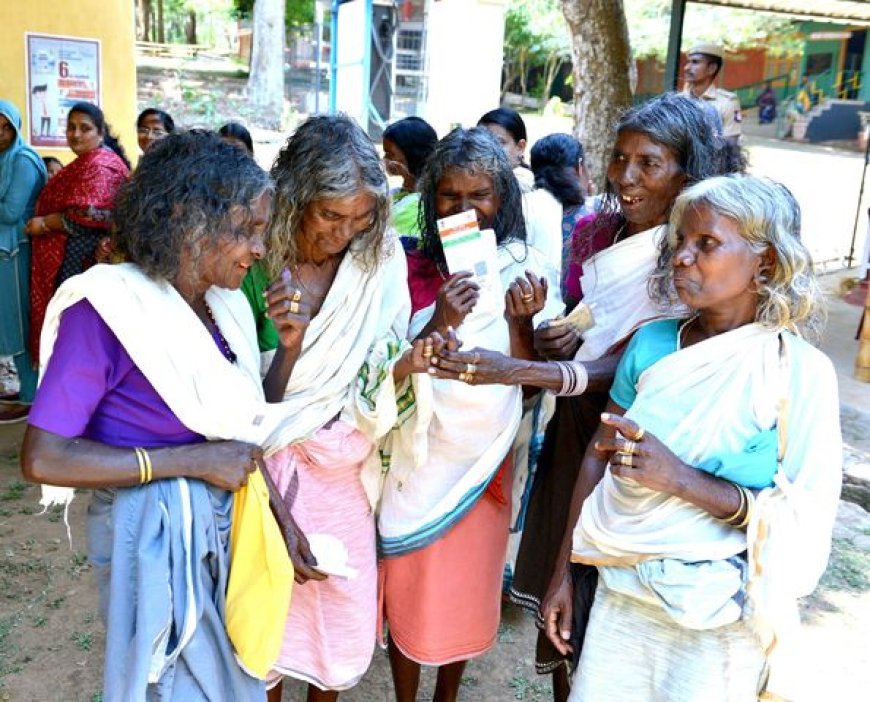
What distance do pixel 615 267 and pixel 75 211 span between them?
3.47 meters

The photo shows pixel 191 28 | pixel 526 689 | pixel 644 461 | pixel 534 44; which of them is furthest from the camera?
pixel 191 28

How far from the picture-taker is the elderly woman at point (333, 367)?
2244 mm

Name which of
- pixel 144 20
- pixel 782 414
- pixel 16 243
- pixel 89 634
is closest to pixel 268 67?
pixel 144 20

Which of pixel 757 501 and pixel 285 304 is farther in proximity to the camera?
pixel 285 304

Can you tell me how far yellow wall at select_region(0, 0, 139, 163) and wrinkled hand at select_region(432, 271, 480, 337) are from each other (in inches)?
218

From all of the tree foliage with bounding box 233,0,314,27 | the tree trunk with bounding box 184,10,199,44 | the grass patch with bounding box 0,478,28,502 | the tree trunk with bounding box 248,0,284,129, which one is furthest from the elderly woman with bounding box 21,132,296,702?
the tree trunk with bounding box 184,10,199,44

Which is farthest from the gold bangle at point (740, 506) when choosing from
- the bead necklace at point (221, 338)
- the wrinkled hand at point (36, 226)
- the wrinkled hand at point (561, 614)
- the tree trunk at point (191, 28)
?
the tree trunk at point (191, 28)

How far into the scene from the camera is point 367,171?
2.27 m

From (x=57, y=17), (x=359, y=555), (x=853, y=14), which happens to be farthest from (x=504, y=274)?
(x=853, y=14)

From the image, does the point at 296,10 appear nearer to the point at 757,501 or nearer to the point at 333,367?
the point at 333,367

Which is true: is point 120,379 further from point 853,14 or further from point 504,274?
point 853,14

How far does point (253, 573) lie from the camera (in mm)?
2043

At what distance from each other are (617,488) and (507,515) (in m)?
0.76

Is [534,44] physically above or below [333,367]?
above
